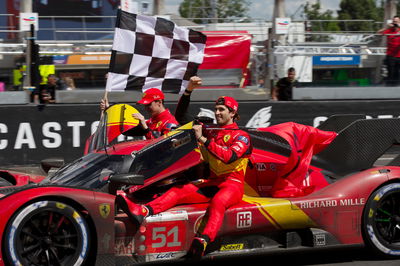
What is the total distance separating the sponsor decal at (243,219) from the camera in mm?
4973

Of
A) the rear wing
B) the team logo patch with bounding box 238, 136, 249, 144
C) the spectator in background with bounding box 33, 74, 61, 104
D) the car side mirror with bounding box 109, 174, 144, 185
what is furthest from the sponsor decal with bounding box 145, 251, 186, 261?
the spectator in background with bounding box 33, 74, 61, 104

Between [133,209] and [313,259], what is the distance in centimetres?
175

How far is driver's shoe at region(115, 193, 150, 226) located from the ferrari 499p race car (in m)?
0.06

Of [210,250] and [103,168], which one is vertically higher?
[103,168]

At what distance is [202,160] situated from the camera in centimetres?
517

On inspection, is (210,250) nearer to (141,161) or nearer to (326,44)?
(141,161)

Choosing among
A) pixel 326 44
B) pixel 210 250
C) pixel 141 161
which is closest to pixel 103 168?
Result: pixel 141 161

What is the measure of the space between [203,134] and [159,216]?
0.86 meters

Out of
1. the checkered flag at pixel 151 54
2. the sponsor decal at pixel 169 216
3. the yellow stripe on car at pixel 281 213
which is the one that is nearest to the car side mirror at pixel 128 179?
the sponsor decal at pixel 169 216

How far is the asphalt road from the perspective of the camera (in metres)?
5.33

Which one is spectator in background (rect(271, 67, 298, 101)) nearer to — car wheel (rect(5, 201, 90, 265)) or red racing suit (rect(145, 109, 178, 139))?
red racing suit (rect(145, 109, 178, 139))

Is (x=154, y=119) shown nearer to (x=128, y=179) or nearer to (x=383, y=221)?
(x=128, y=179)

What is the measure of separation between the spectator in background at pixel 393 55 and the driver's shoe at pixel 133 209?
8.71m

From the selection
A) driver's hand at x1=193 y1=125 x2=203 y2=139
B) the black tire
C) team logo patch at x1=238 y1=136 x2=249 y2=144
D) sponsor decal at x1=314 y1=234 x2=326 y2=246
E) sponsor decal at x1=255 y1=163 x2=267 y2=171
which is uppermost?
driver's hand at x1=193 y1=125 x2=203 y2=139
